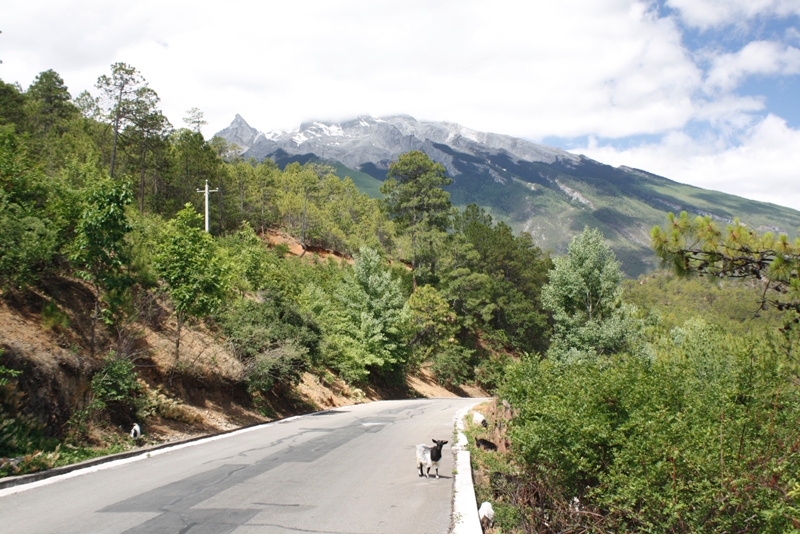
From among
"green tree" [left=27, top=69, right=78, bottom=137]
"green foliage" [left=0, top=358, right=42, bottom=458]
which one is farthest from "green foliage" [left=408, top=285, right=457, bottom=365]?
"green tree" [left=27, top=69, right=78, bottom=137]

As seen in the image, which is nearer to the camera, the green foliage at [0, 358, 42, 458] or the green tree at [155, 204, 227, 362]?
the green foliage at [0, 358, 42, 458]

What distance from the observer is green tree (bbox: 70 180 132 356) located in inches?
472

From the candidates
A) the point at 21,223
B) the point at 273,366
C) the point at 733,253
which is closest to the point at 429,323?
the point at 273,366

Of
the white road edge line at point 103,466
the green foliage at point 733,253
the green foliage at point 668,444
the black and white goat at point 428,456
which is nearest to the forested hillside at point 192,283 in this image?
the white road edge line at point 103,466

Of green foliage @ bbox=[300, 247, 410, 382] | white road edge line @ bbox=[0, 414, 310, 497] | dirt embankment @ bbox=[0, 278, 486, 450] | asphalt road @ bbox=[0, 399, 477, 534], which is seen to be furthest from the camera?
green foliage @ bbox=[300, 247, 410, 382]

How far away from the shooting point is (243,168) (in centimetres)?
6175

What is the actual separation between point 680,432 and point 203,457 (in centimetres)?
865

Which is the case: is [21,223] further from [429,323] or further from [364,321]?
[429,323]

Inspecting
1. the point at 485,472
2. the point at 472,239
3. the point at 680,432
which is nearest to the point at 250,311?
the point at 485,472

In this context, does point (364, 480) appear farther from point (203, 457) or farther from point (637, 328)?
point (637, 328)

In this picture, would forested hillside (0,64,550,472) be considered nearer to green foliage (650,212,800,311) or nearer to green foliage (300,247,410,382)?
green foliage (300,247,410,382)

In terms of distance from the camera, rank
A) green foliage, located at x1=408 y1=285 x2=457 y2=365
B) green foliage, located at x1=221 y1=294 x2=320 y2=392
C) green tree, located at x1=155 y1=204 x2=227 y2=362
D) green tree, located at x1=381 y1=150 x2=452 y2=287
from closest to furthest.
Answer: green tree, located at x1=155 y1=204 x2=227 y2=362, green foliage, located at x1=221 y1=294 x2=320 y2=392, green foliage, located at x1=408 y1=285 x2=457 y2=365, green tree, located at x1=381 y1=150 x2=452 y2=287

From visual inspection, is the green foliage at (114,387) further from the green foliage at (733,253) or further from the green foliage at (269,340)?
the green foliage at (733,253)

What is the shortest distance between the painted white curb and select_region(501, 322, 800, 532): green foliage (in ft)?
3.48
